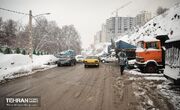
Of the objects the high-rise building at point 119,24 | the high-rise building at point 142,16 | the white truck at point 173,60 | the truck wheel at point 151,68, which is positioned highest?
the high-rise building at point 142,16

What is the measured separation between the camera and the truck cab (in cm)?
1591

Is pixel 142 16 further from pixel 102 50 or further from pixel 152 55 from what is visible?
pixel 152 55

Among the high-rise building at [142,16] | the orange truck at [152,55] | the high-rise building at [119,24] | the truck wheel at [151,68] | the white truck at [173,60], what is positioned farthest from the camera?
the high-rise building at [119,24]

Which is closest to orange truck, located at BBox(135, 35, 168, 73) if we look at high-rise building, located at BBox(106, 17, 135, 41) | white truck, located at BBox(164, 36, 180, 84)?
white truck, located at BBox(164, 36, 180, 84)

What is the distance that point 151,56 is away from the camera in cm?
1591

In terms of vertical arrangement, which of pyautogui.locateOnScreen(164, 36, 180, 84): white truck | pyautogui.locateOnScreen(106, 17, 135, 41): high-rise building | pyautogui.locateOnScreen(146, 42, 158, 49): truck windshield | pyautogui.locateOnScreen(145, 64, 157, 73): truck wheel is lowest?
pyautogui.locateOnScreen(145, 64, 157, 73): truck wheel

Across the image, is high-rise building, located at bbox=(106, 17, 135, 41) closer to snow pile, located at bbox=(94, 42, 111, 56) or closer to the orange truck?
snow pile, located at bbox=(94, 42, 111, 56)

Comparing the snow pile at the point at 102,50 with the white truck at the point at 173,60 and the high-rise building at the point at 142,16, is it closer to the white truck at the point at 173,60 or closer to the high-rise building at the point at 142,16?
the high-rise building at the point at 142,16

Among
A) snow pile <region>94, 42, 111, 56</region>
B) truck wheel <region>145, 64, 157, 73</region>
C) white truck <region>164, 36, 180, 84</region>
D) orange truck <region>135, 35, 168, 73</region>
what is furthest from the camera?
snow pile <region>94, 42, 111, 56</region>

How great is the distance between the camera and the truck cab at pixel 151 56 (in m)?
15.9

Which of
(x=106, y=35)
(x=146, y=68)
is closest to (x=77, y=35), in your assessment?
(x=146, y=68)

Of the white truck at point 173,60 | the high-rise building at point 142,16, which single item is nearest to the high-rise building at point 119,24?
the high-rise building at point 142,16

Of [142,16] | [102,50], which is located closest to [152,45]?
[102,50]

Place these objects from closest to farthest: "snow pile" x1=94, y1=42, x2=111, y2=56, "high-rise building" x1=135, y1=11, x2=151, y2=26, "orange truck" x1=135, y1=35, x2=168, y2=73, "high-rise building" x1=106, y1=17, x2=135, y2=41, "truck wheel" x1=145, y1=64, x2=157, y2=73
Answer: "orange truck" x1=135, y1=35, x2=168, y2=73 < "truck wheel" x1=145, y1=64, x2=157, y2=73 < "snow pile" x1=94, y1=42, x2=111, y2=56 < "high-rise building" x1=135, y1=11, x2=151, y2=26 < "high-rise building" x1=106, y1=17, x2=135, y2=41
